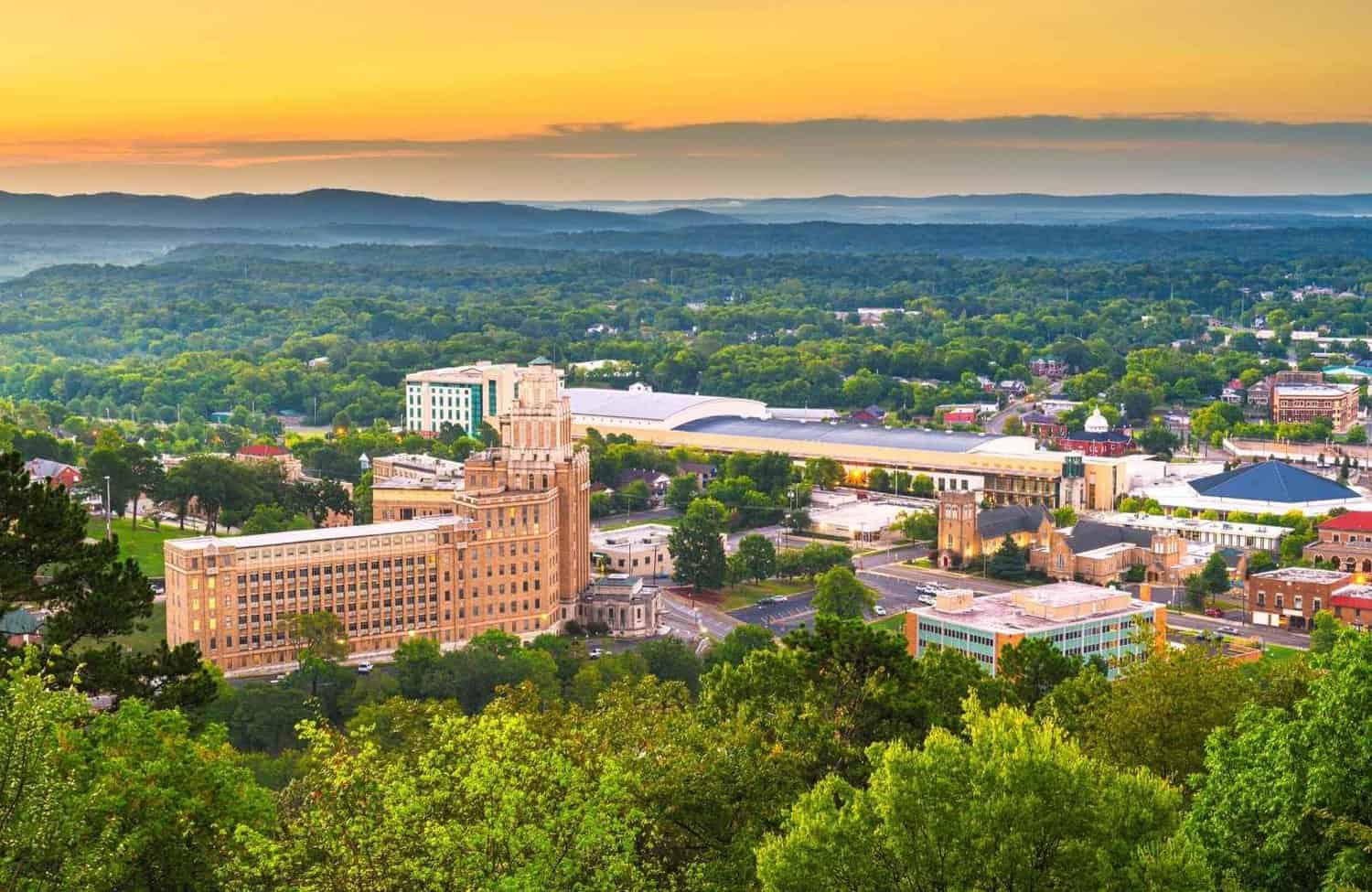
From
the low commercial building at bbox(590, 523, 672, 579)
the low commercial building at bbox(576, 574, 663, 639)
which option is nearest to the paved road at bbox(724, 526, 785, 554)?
the low commercial building at bbox(590, 523, 672, 579)

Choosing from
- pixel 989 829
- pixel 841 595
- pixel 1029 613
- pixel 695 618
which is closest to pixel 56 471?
pixel 695 618

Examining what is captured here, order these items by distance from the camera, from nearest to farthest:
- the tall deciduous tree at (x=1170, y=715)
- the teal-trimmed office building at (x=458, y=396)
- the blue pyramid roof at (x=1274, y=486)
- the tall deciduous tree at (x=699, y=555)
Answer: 1. the tall deciduous tree at (x=1170, y=715)
2. the tall deciduous tree at (x=699, y=555)
3. the blue pyramid roof at (x=1274, y=486)
4. the teal-trimmed office building at (x=458, y=396)

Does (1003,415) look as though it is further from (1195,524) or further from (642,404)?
(1195,524)

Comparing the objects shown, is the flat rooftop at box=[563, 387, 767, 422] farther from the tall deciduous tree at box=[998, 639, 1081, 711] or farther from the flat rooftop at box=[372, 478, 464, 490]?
the tall deciduous tree at box=[998, 639, 1081, 711]

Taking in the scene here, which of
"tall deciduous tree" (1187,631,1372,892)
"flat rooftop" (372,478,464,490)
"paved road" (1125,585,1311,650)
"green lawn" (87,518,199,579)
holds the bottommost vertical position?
"paved road" (1125,585,1311,650)

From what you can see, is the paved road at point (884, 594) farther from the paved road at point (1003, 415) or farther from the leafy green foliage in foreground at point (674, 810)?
the paved road at point (1003, 415)

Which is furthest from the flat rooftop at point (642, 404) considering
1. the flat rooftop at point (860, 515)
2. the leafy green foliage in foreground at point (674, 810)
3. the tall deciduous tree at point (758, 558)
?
the leafy green foliage in foreground at point (674, 810)

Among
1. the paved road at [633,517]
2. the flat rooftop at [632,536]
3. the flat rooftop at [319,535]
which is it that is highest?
the flat rooftop at [319,535]
